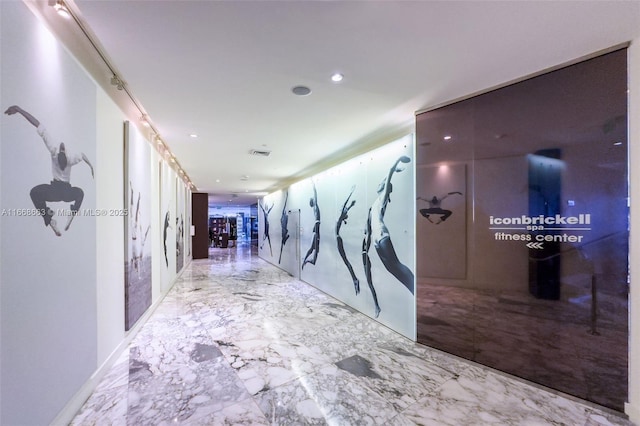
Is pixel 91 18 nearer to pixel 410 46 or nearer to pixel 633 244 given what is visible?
pixel 410 46

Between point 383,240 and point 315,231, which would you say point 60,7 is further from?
point 315,231

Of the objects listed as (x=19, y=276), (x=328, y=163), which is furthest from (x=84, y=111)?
(x=328, y=163)

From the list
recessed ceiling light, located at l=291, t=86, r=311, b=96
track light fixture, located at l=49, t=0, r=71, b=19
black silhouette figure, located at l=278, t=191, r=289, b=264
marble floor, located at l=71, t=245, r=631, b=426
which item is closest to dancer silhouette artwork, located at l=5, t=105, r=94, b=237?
track light fixture, located at l=49, t=0, r=71, b=19

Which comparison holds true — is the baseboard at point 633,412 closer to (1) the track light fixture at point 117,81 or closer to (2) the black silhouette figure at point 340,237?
(2) the black silhouette figure at point 340,237

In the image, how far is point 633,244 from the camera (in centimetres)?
231

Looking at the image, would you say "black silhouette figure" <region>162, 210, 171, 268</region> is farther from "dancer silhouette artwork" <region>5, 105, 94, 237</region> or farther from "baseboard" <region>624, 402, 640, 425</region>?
"baseboard" <region>624, 402, 640, 425</region>

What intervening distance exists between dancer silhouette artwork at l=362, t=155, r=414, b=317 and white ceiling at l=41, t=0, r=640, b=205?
3.73 feet

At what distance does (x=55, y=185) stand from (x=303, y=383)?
2.96m

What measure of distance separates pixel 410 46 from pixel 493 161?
68.9 inches

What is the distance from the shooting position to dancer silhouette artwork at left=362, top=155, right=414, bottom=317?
416cm

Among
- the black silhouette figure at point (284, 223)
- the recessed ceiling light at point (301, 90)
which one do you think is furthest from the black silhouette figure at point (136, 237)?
the black silhouette figure at point (284, 223)

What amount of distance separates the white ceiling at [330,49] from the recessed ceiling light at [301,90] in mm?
83

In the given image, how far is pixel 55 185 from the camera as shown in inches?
83.3

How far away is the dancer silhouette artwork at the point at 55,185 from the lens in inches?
74.4
